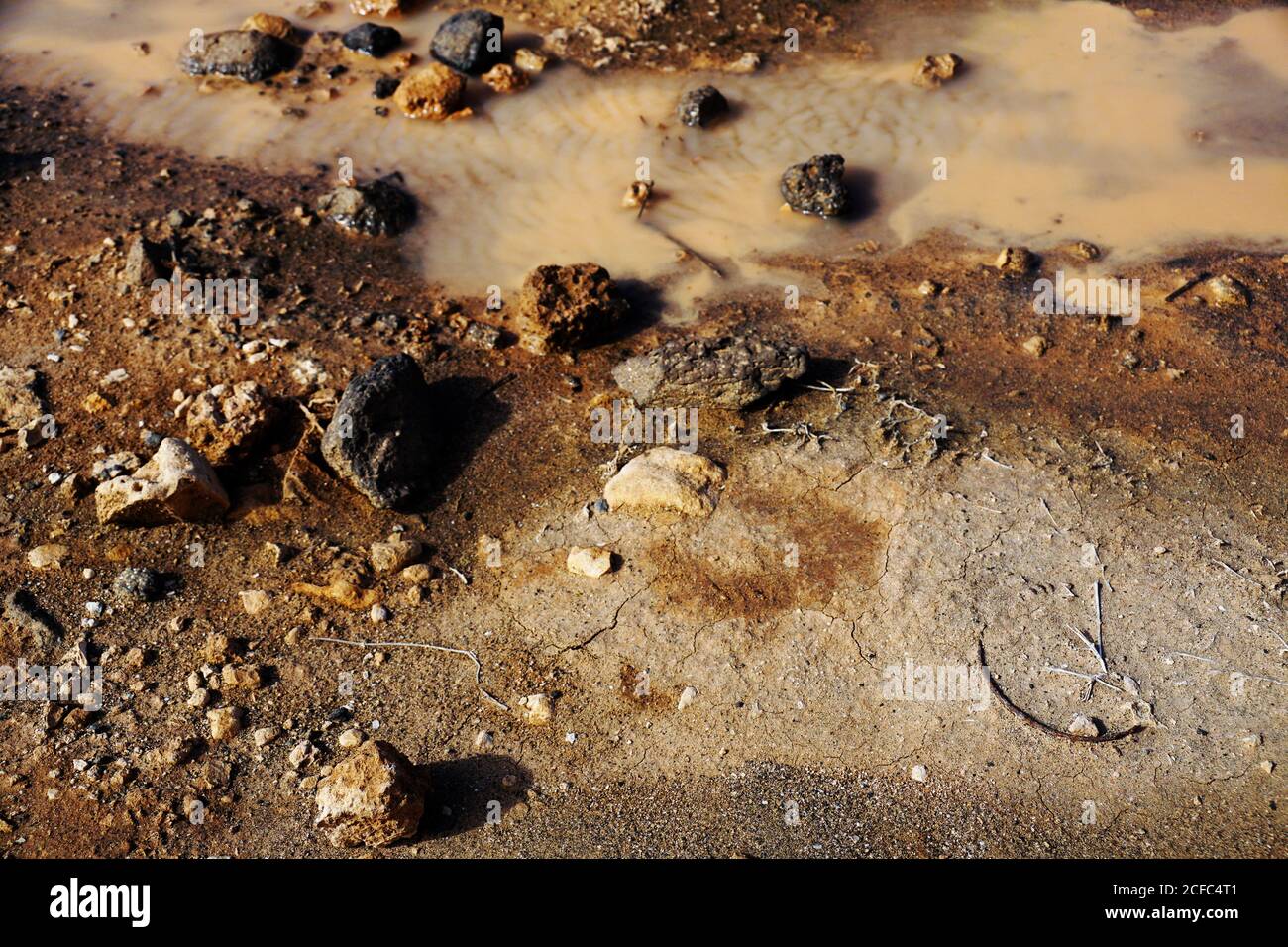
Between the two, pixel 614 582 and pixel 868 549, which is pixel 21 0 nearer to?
pixel 614 582

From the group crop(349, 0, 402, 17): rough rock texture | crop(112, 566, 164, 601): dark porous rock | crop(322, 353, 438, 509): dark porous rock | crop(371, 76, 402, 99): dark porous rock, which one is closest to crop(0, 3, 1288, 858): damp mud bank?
crop(112, 566, 164, 601): dark porous rock

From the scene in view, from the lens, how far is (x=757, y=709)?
5.41 meters

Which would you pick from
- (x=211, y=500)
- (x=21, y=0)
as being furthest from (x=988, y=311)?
(x=21, y=0)

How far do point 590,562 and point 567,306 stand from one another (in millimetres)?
1973

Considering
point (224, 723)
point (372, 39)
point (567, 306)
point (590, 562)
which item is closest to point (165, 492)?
point (224, 723)

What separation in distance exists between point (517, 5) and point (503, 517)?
5845mm

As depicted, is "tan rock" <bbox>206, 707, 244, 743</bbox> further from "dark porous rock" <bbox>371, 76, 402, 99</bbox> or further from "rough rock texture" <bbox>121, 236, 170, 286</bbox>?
"dark porous rock" <bbox>371, 76, 402, 99</bbox>

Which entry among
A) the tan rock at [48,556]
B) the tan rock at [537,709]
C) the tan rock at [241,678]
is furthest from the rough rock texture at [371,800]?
the tan rock at [48,556]

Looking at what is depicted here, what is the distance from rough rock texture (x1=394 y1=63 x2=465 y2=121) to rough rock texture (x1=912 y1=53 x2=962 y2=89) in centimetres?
395

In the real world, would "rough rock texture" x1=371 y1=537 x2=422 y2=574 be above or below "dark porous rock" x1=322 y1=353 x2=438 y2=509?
below

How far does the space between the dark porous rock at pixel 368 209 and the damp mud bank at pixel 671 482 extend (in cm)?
11

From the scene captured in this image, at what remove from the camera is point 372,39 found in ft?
30.8

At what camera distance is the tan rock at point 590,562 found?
19.4 ft

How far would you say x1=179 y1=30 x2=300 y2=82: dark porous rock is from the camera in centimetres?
924
